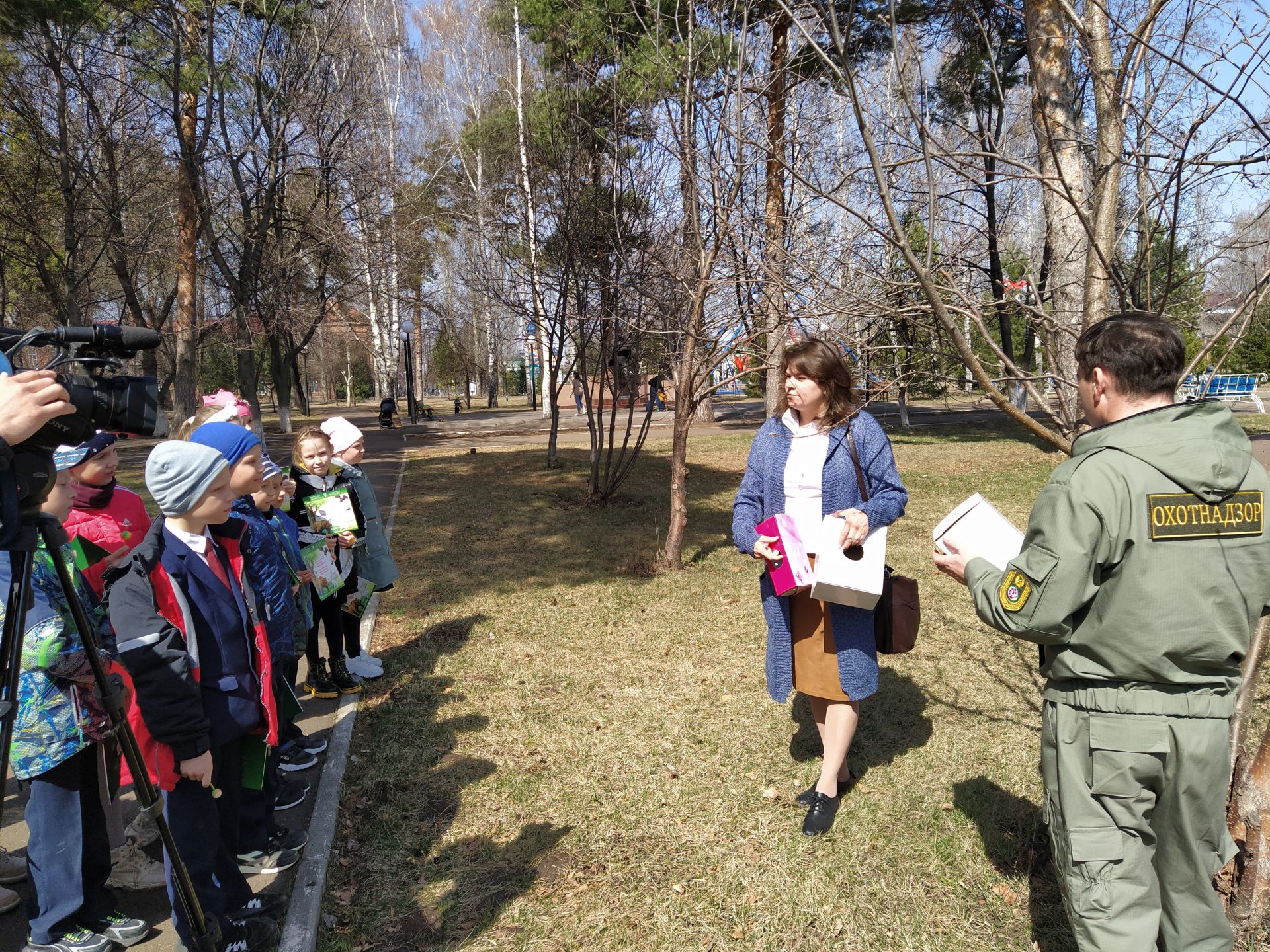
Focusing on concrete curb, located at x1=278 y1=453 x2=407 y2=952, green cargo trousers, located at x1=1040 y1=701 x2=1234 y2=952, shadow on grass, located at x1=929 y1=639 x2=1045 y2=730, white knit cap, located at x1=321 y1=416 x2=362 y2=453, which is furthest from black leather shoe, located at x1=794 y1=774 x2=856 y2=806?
white knit cap, located at x1=321 y1=416 x2=362 y2=453

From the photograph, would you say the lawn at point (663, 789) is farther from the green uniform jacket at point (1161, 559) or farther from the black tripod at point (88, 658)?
the green uniform jacket at point (1161, 559)

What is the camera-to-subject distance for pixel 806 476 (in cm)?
326

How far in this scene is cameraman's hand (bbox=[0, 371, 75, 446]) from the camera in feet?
4.97

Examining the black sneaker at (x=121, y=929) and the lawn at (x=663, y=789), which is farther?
the lawn at (x=663, y=789)

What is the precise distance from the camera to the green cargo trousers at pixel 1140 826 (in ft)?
6.30

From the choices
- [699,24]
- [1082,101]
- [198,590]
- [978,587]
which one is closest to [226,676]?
[198,590]

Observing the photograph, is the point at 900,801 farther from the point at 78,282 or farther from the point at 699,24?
the point at 78,282

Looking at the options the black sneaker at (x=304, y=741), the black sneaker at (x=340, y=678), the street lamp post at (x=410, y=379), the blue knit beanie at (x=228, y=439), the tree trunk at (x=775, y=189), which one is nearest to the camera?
the blue knit beanie at (x=228, y=439)

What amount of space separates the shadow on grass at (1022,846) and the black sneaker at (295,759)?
302cm

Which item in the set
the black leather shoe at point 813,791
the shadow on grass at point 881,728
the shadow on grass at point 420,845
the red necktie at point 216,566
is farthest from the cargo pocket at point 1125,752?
the red necktie at point 216,566

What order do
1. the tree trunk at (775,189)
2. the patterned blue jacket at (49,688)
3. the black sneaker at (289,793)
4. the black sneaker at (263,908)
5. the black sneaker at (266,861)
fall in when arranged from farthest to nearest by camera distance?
the tree trunk at (775,189) < the black sneaker at (289,793) < the black sneaker at (266,861) < the black sneaker at (263,908) < the patterned blue jacket at (49,688)

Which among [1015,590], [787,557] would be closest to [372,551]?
[787,557]

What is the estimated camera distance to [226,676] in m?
2.56

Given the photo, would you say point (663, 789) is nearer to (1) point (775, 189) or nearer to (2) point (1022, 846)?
(2) point (1022, 846)
